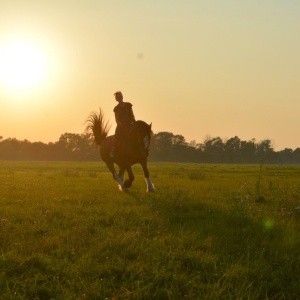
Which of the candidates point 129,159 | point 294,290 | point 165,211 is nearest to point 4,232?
point 165,211

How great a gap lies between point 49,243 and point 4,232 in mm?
1325

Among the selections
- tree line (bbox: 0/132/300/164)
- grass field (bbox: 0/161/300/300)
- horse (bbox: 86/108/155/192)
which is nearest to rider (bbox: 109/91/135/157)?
horse (bbox: 86/108/155/192)

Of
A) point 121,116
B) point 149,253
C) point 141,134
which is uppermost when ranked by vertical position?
point 121,116

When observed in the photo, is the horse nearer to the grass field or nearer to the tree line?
the grass field

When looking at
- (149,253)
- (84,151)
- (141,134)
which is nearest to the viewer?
(149,253)

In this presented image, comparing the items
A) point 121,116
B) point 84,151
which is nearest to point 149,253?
point 121,116

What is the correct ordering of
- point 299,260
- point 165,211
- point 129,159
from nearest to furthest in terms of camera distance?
1. point 299,260
2. point 165,211
3. point 129,159

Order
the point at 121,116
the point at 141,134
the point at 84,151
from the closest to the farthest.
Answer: the point at 141,134, the point at 121,116, the point at 84,151

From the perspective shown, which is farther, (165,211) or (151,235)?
(165,211)

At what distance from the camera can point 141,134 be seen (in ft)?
41.2

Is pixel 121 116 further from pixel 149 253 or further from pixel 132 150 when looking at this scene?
pixel 149 253

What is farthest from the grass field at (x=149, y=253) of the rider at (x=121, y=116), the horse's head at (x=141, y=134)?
the rider at (x=121, y=116)

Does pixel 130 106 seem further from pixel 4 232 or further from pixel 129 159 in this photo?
pixel 4 232

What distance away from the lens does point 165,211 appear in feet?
28.0
